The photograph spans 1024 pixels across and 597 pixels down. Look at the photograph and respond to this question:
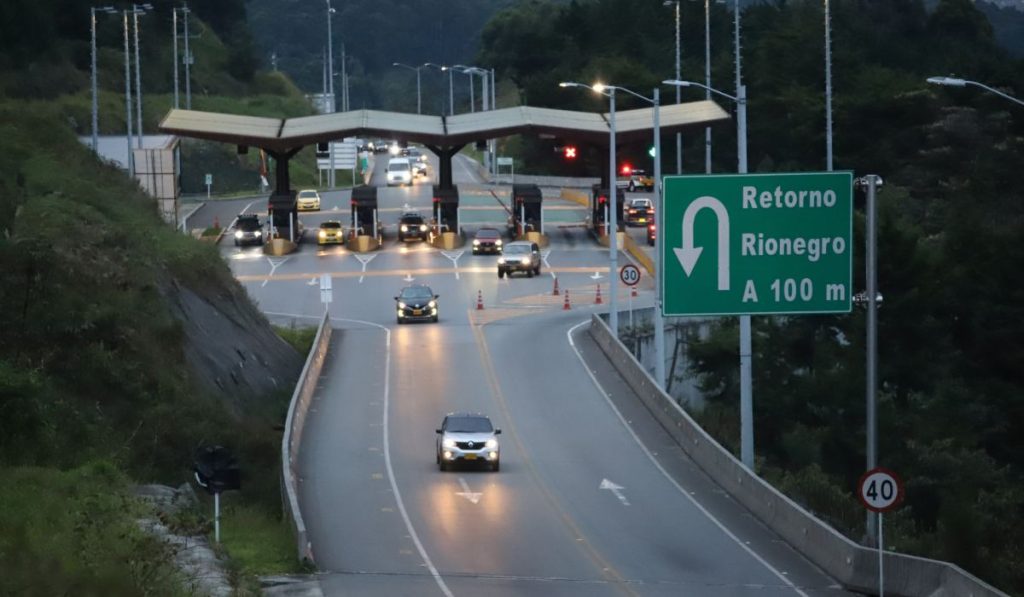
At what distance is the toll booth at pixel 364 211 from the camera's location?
88.4 metres

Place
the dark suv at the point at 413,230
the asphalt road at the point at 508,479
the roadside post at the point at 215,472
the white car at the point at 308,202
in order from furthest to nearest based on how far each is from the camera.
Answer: the white car at the point at 308,202
the dark suv at the point at 413,230
the asphalt road at the point at 508,479
the roadside post at the point at 215,472

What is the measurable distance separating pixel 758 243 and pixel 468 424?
11937 mm

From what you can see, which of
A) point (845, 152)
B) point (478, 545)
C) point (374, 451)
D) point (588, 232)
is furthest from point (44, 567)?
point (845, 152)

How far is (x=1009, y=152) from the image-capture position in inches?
3494

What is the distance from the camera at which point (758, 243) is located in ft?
102

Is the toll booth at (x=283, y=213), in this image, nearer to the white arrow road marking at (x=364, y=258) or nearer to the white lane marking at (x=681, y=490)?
the white arrow road marking at (x=364, y=258)

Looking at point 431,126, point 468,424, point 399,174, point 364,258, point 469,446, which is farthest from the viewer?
point 399,174

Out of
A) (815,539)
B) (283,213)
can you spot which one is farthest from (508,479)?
(283,213)

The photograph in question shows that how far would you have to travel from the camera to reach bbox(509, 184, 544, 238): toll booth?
89.4 metres

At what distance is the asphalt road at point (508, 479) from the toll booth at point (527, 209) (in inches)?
671

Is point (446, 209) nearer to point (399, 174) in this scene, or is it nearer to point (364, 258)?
point (364, 258)

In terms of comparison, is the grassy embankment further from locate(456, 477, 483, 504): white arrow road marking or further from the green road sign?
the green road sign

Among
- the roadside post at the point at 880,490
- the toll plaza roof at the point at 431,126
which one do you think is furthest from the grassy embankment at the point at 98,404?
the toll plaza roof at the point at 431,126

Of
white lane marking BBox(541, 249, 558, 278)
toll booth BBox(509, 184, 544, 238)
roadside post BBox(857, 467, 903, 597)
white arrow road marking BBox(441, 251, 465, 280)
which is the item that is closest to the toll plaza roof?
toll booth BBox(509, 184, 544, 238)
